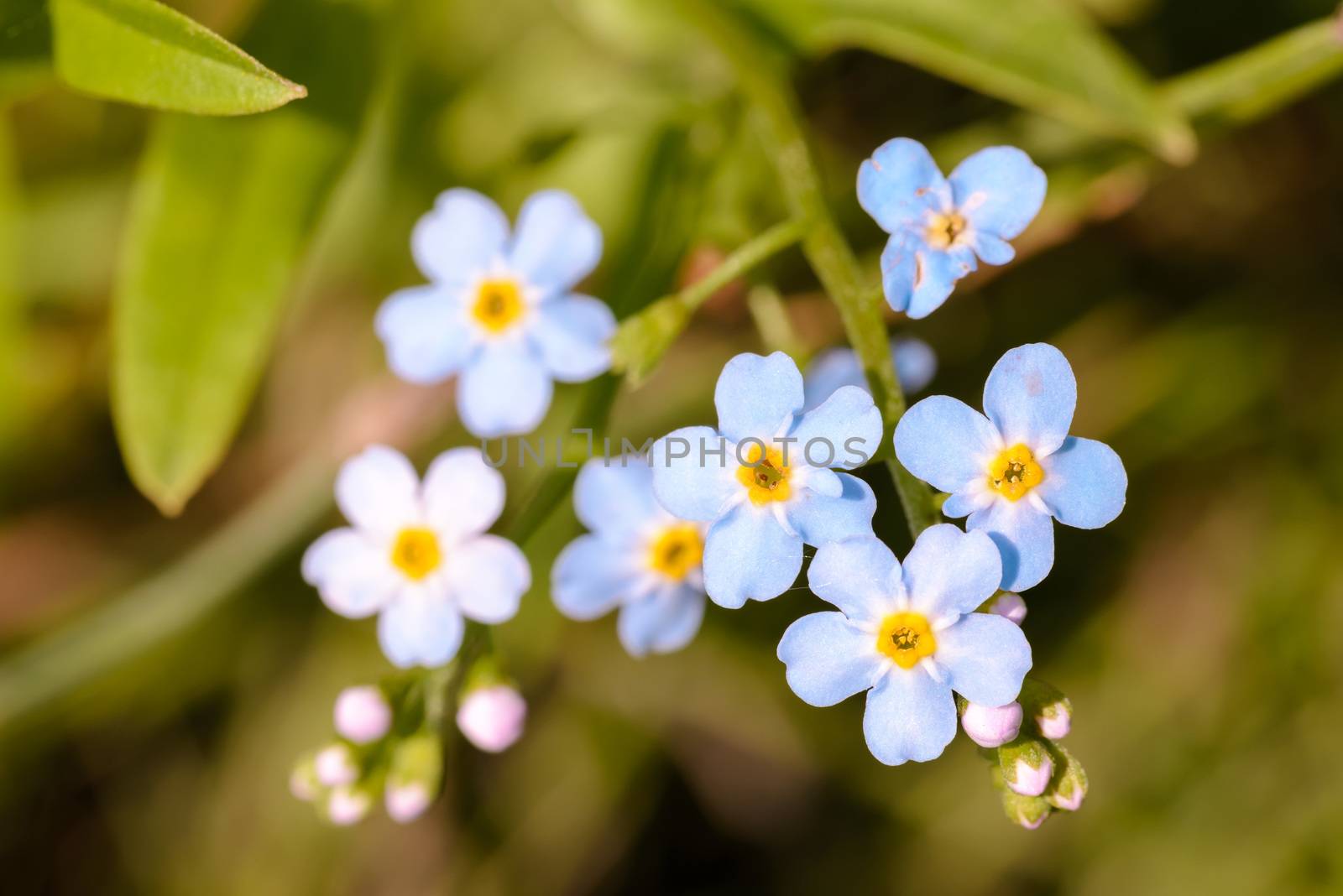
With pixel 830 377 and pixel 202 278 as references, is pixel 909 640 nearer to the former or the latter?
pixel 830 377

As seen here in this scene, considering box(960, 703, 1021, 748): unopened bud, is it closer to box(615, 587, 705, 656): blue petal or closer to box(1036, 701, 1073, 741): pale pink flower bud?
box(1036, 701, 1073, 741): pale pink flower bud

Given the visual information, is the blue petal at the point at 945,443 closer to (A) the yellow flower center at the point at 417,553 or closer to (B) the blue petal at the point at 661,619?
(B) the blue petal at the point at 661,619

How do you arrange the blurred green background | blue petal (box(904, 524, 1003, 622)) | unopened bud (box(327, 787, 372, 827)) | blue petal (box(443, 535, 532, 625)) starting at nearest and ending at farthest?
blue petal (box(904, 524, 1003, 622))
blue petal (box(443, 535, 532, 625))
unopened bud (box(327, 787, 372, 827))
the blurred green background

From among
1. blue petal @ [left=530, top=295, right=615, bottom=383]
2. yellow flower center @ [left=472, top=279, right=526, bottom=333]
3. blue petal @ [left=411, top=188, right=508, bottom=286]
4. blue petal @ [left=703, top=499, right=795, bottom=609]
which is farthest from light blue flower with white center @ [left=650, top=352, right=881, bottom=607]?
blue petal @ [left=411, top=188, right=508, bottom=286]

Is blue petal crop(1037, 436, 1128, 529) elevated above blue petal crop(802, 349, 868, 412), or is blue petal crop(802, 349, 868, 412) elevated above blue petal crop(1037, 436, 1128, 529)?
blue petal crop(1037, 436, 1128, 529)

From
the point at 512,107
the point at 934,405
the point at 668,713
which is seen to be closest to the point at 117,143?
the point at 512,107
